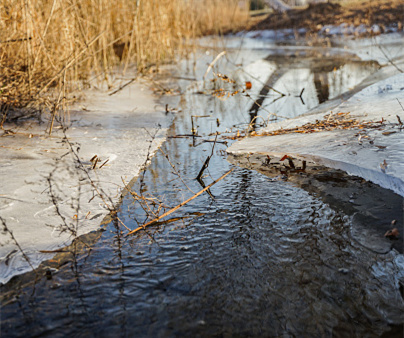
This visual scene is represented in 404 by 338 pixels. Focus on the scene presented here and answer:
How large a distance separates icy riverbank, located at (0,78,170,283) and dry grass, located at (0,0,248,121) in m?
0.34

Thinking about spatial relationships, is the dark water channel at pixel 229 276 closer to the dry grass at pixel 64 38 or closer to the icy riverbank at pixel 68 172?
the icy riverbank at pixel 68 172

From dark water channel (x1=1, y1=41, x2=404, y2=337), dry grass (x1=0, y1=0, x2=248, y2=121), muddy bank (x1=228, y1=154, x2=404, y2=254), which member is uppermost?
dry grass (x1=0, y1=0, x2=248, y2=121)

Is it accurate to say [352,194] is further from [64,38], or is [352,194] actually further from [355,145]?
[64,38]

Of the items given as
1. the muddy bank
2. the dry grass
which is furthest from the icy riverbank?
the muddy bank

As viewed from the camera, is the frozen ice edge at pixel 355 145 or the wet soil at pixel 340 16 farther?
the wet soil at pixel 340 16

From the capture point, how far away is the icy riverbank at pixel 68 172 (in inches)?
84.1

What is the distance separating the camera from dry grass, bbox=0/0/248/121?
373 cm

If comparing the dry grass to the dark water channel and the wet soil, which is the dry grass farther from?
the wet soil

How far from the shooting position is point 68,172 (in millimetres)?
2895

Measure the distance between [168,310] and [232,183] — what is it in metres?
1.31

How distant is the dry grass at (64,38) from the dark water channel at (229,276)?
166 cm

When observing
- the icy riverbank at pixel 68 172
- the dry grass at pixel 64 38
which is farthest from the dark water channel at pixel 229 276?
the dry grass at pixel 64 38

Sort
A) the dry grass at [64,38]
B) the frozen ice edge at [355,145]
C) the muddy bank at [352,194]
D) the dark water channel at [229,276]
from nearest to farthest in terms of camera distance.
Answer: the dark water channel at [229,276] → the muddy bank at [352,194] → the frozen ice edge at [355,145] → the dry grass at [64,38]

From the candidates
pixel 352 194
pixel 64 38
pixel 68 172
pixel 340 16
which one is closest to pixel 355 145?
pixel 352 194
